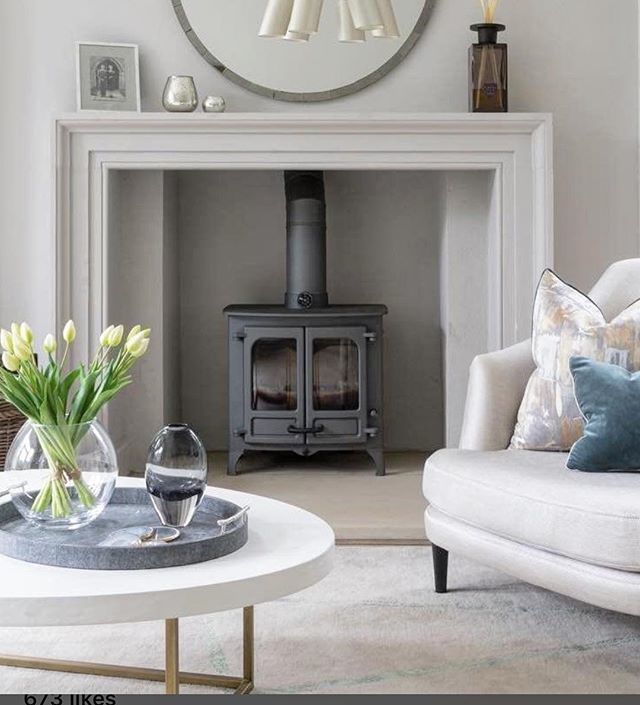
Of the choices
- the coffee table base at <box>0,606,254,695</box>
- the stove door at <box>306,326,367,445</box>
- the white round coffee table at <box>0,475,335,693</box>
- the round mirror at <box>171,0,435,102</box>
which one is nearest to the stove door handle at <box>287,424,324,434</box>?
the stove door at <box>306,326,367,445</box>

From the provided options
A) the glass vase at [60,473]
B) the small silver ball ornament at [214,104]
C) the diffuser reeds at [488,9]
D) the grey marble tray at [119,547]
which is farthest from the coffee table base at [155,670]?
the diffuser reeds at [488,9]

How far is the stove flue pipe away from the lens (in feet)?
14.4

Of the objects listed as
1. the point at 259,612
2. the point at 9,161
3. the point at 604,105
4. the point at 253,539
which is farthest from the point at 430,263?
the point at 253,539

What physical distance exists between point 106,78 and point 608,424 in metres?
2.40

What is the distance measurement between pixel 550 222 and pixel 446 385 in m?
0.78

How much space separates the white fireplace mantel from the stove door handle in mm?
795

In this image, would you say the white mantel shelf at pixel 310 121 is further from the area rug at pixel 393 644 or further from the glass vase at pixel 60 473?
the glass vase at pixel 60 473

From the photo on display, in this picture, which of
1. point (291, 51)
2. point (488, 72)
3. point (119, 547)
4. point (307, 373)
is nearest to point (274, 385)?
point (307, 373)

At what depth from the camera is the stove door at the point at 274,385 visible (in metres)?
4.25

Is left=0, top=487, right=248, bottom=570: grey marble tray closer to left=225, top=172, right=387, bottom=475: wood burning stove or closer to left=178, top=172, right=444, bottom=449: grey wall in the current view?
left=225, top=172, right=387, bottom=475: wood burning stove

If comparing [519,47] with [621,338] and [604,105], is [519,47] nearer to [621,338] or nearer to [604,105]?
[604,105]

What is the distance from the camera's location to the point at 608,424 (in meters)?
2.62

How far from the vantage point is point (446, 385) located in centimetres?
448

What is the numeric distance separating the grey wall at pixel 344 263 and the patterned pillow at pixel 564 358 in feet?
5.78
